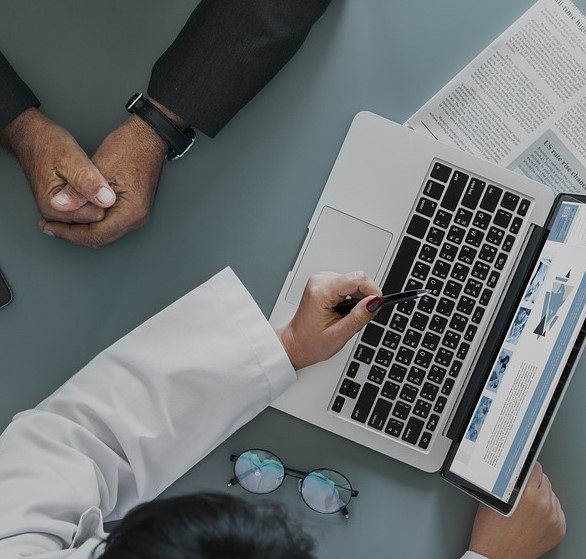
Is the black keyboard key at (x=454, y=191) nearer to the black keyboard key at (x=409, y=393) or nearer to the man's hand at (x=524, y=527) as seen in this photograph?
the black keyboard key at (x=409, y=393)

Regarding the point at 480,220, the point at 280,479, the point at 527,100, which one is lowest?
the point at 280,479

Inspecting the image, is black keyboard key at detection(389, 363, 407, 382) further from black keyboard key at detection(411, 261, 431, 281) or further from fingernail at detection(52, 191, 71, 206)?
fingernail at detection(52, 191, 71, 206)

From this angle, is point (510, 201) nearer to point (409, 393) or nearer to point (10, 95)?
point (409, 393)

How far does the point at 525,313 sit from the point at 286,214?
34 cm

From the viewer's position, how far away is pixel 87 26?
97cm

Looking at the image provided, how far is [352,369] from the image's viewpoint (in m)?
0.97

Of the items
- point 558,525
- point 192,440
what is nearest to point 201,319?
point 192,440

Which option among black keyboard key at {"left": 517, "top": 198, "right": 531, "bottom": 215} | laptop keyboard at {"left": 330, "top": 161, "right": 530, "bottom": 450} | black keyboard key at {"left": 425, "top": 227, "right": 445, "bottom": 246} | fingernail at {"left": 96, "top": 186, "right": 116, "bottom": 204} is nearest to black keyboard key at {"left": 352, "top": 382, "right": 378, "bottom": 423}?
laptop keyboard at {"left": 330, "top": 161, "right": 530, "bottom": 450}

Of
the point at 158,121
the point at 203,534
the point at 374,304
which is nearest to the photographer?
the point at 203,534

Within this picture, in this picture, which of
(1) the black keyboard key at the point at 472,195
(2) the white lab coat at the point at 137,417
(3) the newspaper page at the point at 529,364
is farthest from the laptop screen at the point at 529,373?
(2) the white lab coat at the point at 137,417

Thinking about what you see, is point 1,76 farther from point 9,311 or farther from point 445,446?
point 445,446

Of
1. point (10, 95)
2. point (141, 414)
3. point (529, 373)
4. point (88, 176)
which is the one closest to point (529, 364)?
point (529, 373)

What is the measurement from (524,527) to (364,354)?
33 centimetres

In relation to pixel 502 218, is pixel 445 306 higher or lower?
lower
